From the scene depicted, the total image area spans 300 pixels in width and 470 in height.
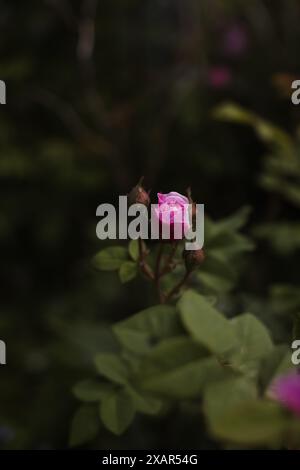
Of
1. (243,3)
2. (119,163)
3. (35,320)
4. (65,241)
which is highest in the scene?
(243,3)

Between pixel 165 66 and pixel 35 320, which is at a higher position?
pixel 165 66

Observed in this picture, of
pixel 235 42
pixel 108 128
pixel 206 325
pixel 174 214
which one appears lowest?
pixel 206 325

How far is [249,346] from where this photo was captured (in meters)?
0.61

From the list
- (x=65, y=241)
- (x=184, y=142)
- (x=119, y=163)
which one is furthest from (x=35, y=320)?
(x=184, y=142)

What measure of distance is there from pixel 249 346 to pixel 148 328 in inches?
4.3

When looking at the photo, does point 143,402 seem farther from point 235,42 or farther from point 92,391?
point 235,42

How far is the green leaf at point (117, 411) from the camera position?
2.34 ft

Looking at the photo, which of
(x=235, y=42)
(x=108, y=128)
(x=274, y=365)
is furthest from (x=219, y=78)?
(x=274, y=365)

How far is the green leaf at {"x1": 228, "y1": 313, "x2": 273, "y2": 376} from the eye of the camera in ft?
1.90

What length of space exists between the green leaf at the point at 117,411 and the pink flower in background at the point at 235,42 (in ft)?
6.23

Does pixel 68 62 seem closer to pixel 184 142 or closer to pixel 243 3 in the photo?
pixel 184 142

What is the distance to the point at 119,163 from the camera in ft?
6.81

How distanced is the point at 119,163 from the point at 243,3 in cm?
99

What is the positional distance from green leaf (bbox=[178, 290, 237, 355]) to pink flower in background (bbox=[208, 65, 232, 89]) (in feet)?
5.72
